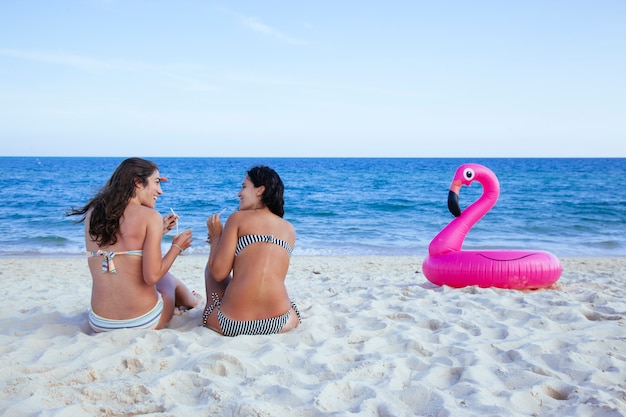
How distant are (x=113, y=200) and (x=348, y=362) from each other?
1839mm

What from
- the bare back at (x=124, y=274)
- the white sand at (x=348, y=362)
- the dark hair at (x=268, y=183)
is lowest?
the white sand at (x=348, y=362)

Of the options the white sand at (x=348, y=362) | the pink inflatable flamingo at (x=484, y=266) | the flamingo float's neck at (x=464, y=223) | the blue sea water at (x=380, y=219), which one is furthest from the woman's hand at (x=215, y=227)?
the blue sea water at (x=380, y=219)

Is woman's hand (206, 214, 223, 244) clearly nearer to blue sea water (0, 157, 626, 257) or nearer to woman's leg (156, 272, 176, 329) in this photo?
woman's leg (156, 272, 176, 329)

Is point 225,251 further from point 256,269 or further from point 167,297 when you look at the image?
point 167,297

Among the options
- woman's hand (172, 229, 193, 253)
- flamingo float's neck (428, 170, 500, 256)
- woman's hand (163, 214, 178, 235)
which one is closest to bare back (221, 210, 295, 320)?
woman's hand (172, 229, 193, 253)

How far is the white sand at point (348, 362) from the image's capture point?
2.48 metres

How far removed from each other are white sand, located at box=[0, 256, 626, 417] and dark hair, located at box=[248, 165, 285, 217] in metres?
0.92

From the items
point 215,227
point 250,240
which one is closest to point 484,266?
point 250,240

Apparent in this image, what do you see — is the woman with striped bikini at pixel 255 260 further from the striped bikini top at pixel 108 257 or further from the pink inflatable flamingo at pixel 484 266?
the pink inflatable flamingo at pixel 484 266

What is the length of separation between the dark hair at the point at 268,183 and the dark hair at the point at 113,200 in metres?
0.76

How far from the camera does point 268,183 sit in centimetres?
355

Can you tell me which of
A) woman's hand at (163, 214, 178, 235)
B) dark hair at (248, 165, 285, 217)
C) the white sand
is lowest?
the white sand

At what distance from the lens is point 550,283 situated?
5441 mm

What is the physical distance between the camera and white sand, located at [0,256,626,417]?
8.13 feet
